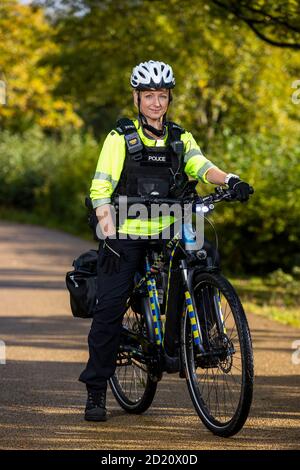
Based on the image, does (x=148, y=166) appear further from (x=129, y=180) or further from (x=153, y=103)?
(x=153, y=103)

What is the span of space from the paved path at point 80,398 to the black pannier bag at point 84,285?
0.62m

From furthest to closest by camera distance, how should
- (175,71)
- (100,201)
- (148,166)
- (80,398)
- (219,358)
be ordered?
(175,71)
(80,398)
(148,166)
(100,201)
(219,358)

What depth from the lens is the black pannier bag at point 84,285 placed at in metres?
6.67

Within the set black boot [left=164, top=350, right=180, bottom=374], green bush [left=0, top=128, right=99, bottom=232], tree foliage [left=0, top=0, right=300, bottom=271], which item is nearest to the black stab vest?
black boot [left=164, top=350, right=180, bottom=374]

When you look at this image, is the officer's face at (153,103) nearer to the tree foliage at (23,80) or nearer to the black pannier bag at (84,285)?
the black pannier bag at (84,285)

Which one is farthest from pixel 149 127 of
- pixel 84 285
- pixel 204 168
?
pixel 84 285

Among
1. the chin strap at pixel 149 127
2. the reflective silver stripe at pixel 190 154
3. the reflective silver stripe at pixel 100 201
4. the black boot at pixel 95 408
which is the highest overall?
the chin strap at pixel 149 127

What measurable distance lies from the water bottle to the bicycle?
0.12 feet

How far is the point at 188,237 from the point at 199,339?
55cm

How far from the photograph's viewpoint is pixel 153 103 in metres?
6.46

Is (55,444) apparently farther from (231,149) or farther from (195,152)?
(231,149)

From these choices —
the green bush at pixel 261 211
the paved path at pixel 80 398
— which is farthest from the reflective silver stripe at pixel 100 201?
the green bush at pixel 261 211

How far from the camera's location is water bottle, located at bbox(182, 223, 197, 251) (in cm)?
621

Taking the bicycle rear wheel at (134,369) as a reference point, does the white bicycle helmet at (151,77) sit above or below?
above
